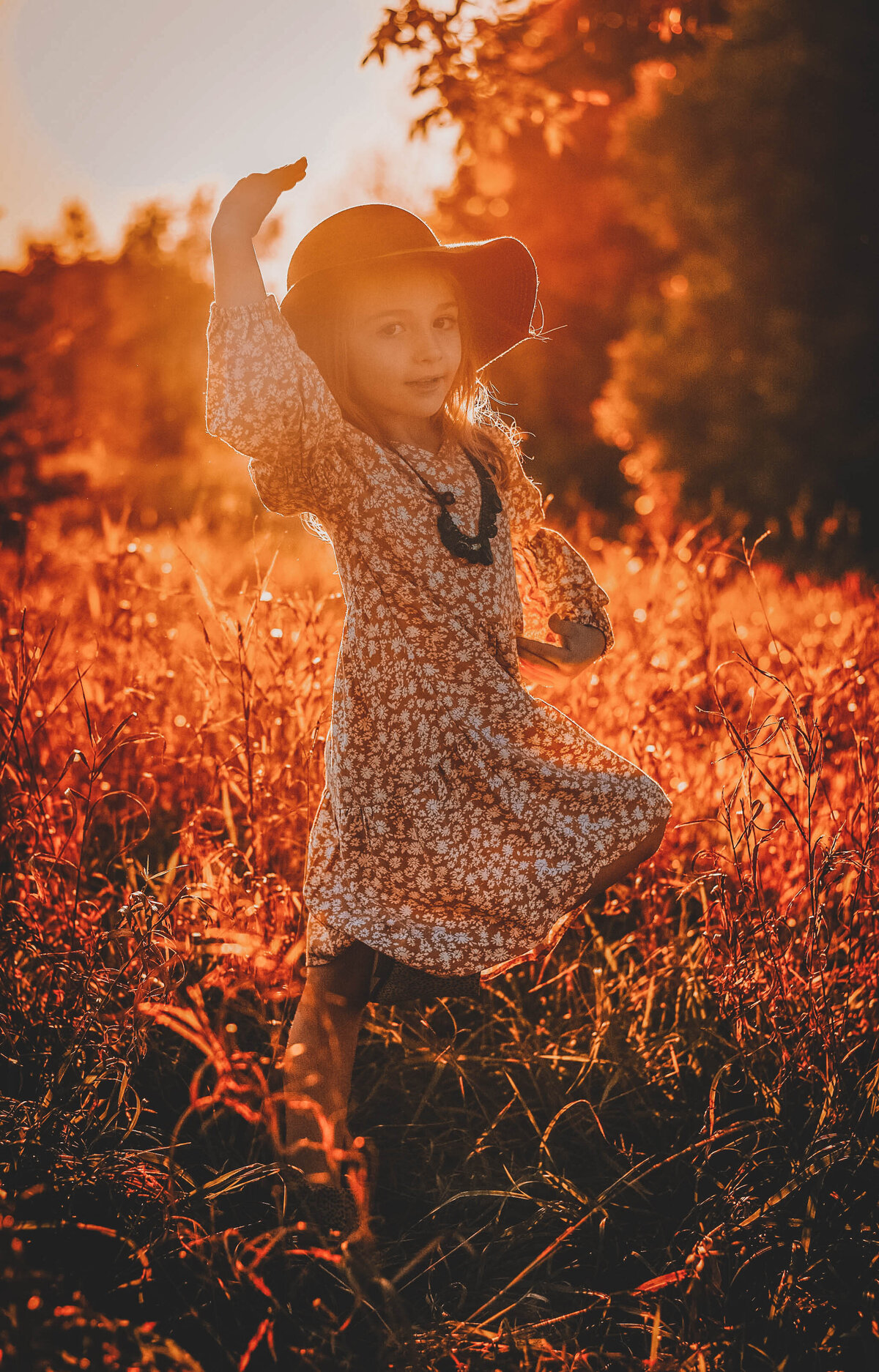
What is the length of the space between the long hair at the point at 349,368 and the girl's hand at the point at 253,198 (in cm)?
16

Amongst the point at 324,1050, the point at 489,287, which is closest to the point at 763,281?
the point at 489,287

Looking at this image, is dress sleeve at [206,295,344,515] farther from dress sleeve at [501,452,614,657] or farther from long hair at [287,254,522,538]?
dress sleeve at [501,452,614,657]

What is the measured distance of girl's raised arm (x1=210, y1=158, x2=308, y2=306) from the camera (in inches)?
56.7

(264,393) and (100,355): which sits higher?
(100,355)

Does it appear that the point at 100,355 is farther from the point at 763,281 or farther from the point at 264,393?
the point at 264,393

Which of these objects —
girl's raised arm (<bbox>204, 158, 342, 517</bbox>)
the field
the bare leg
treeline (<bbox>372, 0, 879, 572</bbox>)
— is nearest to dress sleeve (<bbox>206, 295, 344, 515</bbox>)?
girl's raised arm (<bbox>204, 158, 342, 517</bbox>)

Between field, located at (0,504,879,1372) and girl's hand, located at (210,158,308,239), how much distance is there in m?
0.64

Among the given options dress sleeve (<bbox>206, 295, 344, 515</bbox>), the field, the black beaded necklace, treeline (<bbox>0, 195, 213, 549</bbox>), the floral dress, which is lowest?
the field

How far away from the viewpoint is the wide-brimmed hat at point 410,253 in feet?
5.26

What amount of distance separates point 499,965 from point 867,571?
6.97 metres

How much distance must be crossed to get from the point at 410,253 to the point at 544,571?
671 millimetres

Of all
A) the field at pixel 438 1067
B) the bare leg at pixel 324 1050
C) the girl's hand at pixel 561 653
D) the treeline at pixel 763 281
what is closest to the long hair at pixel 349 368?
the girl's hand at pixel 561 653

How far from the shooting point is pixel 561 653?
1803 millimetres

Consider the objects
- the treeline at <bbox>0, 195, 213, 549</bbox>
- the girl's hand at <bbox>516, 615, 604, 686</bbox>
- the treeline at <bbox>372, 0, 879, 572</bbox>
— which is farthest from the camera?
the treeline at <bbox>372, 0, 879, 572</bbox>
